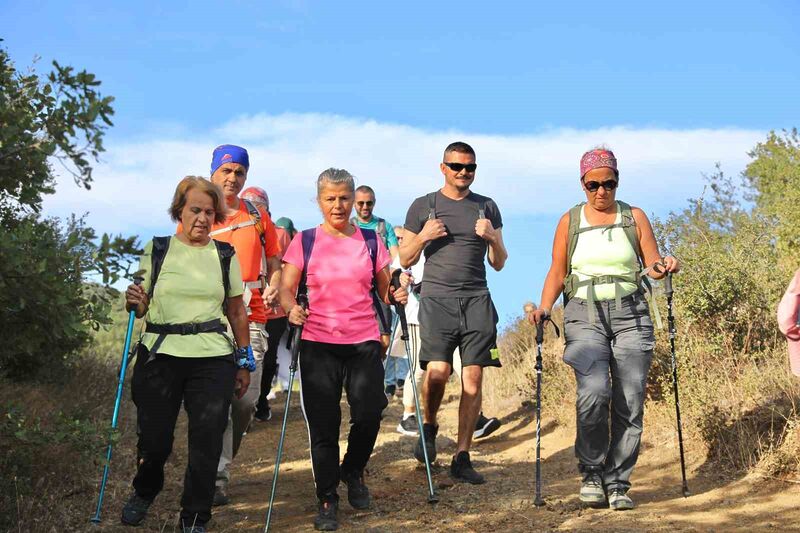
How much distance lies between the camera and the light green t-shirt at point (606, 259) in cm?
703

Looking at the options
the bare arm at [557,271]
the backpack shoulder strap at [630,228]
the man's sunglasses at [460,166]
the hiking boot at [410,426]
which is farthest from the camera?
the hiking boot at [410,426]

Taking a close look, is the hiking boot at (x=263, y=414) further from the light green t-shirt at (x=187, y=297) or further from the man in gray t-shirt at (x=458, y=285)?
the light green t-shirt at (x=187, y=297)

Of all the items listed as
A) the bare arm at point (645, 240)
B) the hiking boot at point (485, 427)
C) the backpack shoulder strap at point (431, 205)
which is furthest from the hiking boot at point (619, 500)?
the hiking boot at point (485, 427)

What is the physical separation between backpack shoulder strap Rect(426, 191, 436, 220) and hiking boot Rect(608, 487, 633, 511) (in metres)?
2.60

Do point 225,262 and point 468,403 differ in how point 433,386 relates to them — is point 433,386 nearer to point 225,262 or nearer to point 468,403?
point 468,403

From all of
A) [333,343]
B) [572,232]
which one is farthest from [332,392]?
[572,232]

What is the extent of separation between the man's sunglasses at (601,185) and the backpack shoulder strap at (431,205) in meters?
1.45

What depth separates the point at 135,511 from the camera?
6387 millimetres

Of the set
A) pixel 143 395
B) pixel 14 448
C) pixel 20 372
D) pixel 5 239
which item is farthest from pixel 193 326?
pixel 20 372

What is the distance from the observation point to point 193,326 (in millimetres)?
6090

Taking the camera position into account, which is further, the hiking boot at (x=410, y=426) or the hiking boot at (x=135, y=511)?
the hiking boot at (x=410, y=426)

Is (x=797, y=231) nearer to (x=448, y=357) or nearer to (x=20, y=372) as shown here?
(x=448, y=357)

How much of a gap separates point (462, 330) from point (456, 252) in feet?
2.09

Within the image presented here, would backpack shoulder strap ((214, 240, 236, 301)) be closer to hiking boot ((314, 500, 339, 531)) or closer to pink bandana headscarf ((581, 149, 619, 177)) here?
hiking boot ((314, 500, 339, 531))
